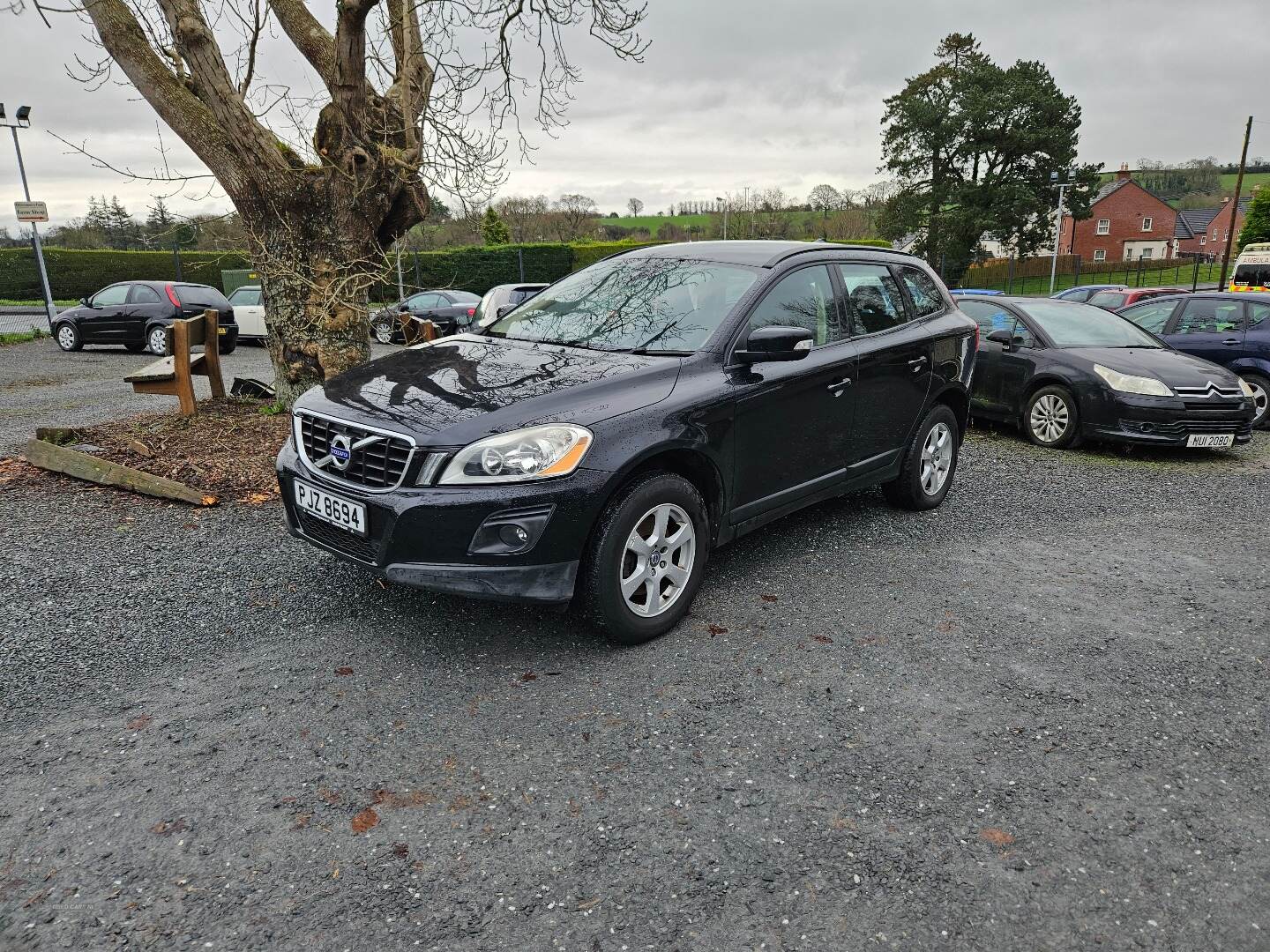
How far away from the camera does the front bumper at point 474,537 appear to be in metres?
3.21

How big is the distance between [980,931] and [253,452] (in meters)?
5.75

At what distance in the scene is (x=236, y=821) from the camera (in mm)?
2516

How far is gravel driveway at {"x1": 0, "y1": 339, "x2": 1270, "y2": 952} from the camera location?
2205 millimetres

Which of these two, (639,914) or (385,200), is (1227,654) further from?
(385,200)

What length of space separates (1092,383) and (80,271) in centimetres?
3456

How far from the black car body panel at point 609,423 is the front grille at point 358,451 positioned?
0.03 metres

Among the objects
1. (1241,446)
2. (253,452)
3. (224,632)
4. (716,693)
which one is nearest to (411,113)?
(253,452)

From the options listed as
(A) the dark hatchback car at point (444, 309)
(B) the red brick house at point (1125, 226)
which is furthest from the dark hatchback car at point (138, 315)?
(B) the red brick house at point (1125, 226)

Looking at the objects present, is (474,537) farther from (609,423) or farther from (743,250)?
(743,250)

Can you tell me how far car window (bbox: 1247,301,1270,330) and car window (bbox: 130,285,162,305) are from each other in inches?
696

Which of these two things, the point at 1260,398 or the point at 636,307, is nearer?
the point at 636,307

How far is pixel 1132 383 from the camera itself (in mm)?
7777

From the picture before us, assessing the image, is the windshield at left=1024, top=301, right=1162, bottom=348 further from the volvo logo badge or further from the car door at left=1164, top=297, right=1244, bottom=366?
the volvo logo badge

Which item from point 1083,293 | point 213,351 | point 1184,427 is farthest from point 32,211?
point 1083,293
